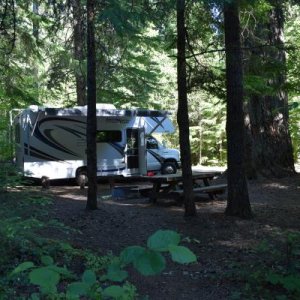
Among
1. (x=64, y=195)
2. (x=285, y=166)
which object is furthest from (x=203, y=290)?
(x=285, y=166)

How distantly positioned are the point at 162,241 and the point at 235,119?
273 inches

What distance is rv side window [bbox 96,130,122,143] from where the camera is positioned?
16853 millimetres

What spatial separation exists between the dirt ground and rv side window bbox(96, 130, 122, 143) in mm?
4627

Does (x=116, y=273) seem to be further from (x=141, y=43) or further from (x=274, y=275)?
(x=141, y=43)

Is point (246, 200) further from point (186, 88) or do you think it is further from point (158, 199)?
point (158, 199)

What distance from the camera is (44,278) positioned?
6.69ft

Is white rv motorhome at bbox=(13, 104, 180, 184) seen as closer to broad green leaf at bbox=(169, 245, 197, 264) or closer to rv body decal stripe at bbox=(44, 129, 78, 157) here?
rv body decal stripe at bbox=(44, 129, 78, 157)

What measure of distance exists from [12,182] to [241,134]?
4.53 meters

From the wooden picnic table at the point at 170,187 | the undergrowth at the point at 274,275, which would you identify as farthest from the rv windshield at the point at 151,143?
the undergrowth at the point at 274,275

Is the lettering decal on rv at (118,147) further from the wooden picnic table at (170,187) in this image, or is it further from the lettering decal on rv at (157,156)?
the wooden picnic table at (170,187)

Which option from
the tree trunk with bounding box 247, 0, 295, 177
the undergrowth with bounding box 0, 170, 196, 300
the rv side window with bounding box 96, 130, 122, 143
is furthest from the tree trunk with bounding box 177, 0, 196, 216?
the rv side window with bounding box 96, 130, 122, 143

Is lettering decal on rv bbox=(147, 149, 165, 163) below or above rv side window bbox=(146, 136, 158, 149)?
below

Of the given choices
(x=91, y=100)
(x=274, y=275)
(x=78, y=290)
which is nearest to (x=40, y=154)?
(x=91, y=100)

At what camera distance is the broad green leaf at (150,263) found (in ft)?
6.03
